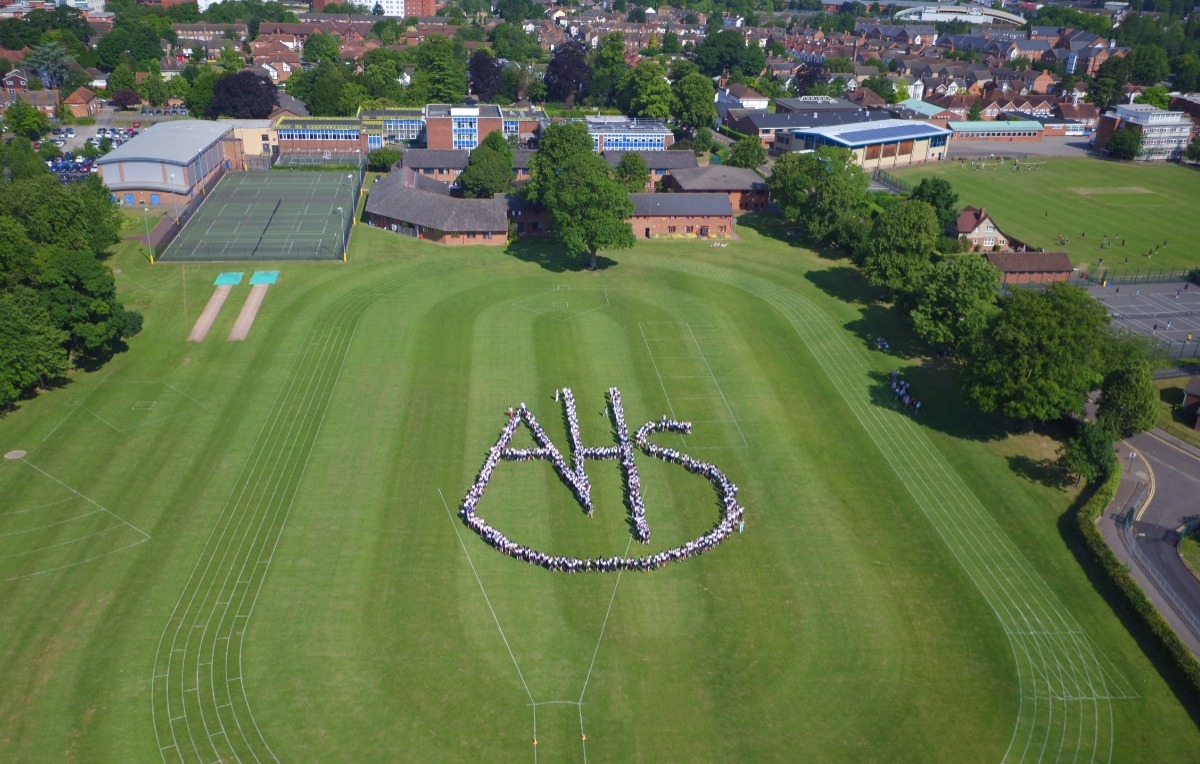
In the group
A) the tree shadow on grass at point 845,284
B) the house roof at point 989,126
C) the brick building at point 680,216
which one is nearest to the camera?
the tree shadow on grass at point 845,284

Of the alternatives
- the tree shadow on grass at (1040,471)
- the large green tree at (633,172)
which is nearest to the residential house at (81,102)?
the large green tree at (633,172)

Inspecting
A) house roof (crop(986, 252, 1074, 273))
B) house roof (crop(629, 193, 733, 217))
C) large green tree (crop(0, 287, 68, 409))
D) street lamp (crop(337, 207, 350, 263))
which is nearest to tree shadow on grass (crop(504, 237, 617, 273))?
house roof (crop(629, 193, 733, 217))

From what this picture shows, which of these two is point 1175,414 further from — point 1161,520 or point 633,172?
point 633,172

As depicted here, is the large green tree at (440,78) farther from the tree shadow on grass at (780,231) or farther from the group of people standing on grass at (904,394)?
the group of people standing on grass at (904,394)

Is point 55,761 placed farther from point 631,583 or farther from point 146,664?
point 631,583

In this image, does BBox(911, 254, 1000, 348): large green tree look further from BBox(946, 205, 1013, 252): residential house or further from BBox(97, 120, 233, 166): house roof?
BBox(97, 120, 233, 166): house roof
